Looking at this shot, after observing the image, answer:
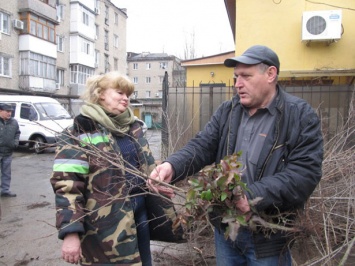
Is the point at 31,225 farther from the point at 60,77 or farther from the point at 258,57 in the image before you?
the point at 60,77

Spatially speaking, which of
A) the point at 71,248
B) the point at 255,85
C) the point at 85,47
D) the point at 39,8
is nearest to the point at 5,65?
the point at 39,8

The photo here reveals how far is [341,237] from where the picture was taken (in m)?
2.22

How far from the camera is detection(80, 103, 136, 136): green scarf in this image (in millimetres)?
2195

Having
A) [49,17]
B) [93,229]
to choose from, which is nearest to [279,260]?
[93,229]

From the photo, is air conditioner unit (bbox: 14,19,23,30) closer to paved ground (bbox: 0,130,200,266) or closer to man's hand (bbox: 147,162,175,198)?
paved ground (bbox: 0,130,200,266)

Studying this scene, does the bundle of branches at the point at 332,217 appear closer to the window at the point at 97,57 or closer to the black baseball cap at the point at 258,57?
the black baseball cap at the point at 258,57

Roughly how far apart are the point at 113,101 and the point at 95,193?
64 cm

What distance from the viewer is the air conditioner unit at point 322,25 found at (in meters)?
8.12

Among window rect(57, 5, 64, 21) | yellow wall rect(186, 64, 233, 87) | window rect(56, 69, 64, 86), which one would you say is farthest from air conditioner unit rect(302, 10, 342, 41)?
window rect(57, 5, 64, 21)

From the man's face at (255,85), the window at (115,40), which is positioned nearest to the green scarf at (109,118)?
the man's face at (255,85)

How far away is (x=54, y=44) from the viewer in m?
28.1

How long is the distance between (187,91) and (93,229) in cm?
537

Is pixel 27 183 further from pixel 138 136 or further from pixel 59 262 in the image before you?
pixel 138 136

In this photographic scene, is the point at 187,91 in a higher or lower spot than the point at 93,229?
higher
